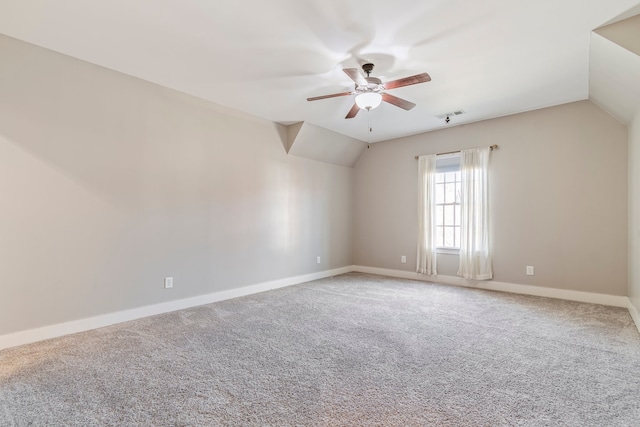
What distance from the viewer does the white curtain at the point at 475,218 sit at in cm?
493

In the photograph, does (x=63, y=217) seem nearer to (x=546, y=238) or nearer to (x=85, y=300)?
(x=85, y=300)

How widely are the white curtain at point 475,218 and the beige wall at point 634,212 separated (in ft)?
5.25

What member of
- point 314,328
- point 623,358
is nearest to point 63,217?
point 314,328

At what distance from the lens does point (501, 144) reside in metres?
4.88

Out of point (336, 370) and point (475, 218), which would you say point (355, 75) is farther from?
point (475, 218)

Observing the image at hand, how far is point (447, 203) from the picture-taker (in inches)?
219

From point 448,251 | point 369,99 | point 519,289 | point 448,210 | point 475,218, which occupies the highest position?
point 369,99

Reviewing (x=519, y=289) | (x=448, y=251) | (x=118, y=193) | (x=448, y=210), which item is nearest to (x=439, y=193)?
(x=448, y=210)

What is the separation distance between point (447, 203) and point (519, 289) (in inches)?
68.5

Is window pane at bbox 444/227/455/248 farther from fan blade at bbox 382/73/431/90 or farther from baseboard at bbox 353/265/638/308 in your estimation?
fan blade at bbox 382/73/431/90

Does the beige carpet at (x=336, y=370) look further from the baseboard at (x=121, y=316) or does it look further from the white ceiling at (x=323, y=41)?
the white ceiling at (x=323, y=41)

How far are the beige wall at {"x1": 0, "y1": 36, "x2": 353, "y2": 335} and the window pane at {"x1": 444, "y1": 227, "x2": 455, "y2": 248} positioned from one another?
9.64 feet

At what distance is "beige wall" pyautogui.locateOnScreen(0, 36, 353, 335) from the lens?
110 inches

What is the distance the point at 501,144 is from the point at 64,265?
5.85 m
